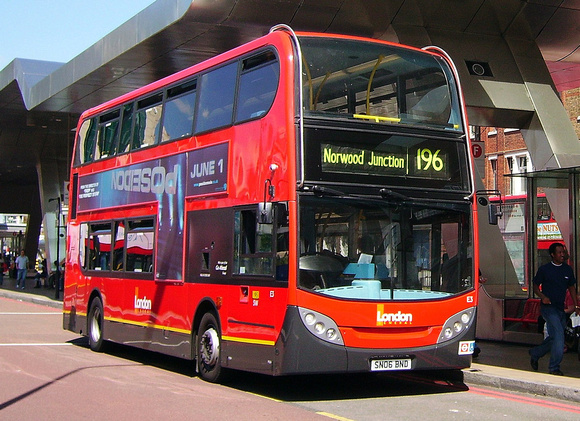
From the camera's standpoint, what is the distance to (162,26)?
1970 centimetres

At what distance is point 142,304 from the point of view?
1431cm

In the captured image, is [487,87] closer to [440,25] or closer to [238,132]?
[440,25]

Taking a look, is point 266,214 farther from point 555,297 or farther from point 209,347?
point 555,297

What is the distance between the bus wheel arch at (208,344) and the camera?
11.7m

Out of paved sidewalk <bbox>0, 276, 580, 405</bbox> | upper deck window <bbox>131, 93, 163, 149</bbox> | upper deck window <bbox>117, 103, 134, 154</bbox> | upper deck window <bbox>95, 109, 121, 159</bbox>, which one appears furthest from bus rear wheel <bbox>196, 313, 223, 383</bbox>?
upper deck window <bbox>95, 109, 121, 159</bbox>

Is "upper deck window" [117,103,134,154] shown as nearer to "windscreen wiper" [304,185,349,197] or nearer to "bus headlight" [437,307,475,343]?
"windscreen wiper" [304,185,349,197]

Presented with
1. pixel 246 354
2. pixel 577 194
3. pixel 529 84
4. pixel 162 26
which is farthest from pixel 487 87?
pixel 246 354

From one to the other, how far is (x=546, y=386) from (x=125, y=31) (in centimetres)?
1489

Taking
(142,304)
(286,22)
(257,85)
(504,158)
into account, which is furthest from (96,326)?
(504,158)

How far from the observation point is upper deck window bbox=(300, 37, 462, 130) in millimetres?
10477

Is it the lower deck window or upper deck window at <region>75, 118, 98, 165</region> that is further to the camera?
upper deck window at <region>75, 118, 98, 165</region>

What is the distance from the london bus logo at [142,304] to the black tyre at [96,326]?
1.84 meters

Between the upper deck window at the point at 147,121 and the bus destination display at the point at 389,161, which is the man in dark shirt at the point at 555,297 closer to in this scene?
the bus destination display at the point at 389,161

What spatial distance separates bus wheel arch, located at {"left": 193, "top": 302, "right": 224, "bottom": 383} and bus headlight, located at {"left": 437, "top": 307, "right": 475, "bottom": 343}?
2.86 m
